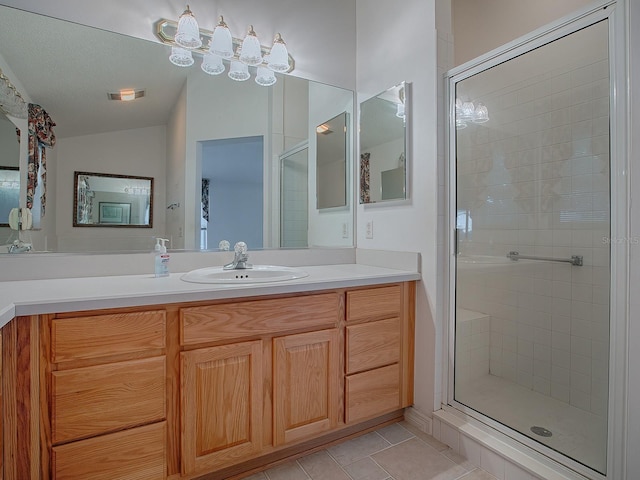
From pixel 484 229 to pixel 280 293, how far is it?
1.15 meters

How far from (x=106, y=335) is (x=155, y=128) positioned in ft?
3.46

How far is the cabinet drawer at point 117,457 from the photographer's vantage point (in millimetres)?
1128

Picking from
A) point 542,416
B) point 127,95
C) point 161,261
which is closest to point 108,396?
point 161,261

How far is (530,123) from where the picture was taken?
1.76 meters

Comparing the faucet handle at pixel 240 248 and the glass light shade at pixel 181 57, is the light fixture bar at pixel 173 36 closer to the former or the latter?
the glass light shade at pixel 181 57

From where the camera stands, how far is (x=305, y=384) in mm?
1545

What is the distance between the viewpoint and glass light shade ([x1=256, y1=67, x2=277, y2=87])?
2.02m

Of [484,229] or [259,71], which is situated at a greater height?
[259,71]

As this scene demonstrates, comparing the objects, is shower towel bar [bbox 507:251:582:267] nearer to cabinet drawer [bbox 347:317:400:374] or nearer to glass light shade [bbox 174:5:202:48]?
cabinet drawer [bbox 347:317:400:374]

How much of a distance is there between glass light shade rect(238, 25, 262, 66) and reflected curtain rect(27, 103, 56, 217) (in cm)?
98

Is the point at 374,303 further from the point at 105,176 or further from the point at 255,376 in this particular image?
the point at 105,176

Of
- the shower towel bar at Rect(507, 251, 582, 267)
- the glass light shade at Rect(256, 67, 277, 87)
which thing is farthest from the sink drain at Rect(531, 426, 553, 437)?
the glass light shade at Rect(256, 67, 277, 87)

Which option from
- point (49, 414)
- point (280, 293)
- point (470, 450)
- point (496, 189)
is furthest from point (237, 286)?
point (496, 189)

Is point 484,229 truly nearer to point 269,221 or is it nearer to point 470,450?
point 470,450
